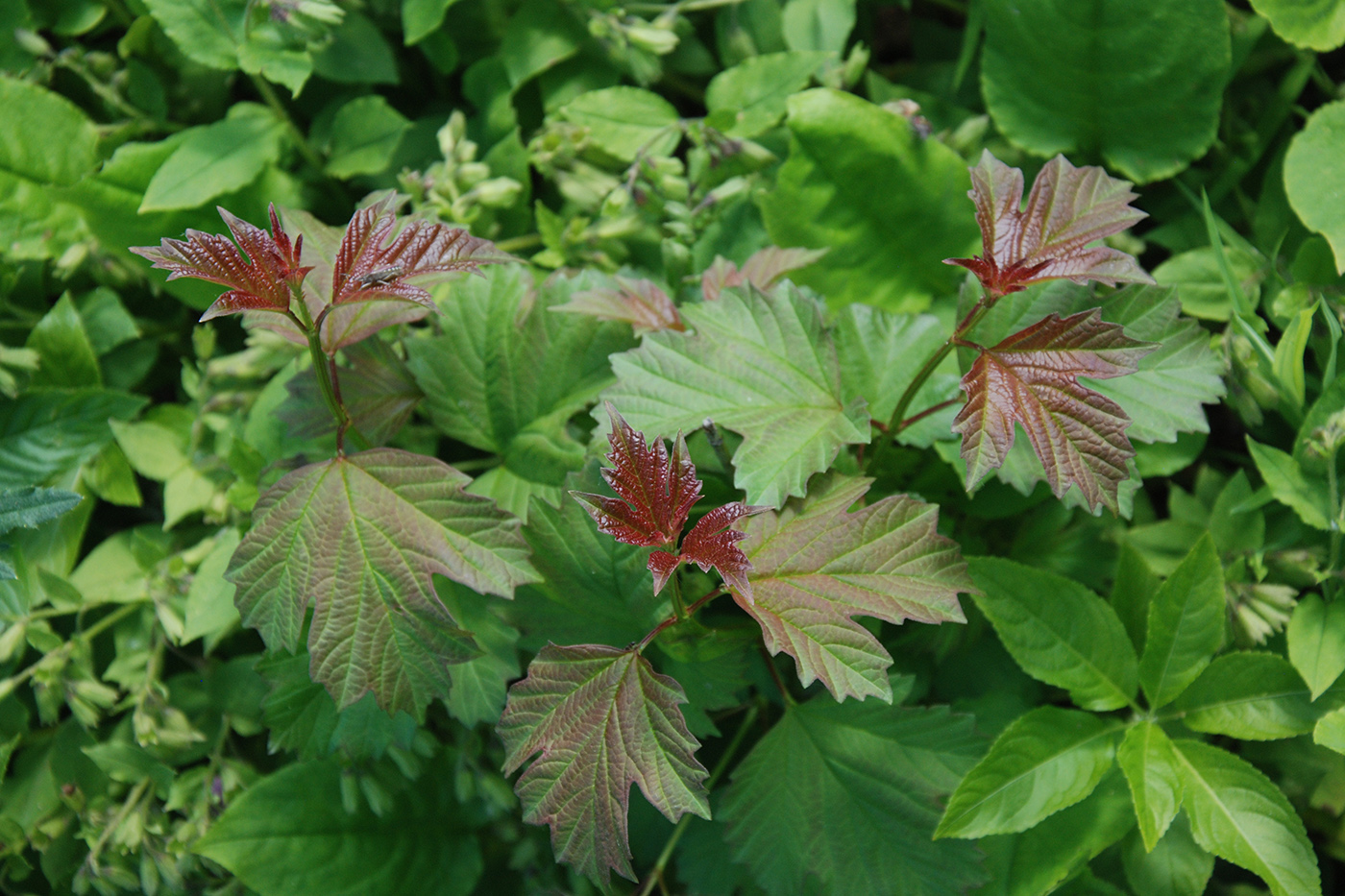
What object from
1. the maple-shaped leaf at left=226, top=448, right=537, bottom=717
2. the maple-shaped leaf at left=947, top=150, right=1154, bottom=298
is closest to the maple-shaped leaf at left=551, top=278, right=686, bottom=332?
the maple-shaped leaf at left=226, top=448, right=537, bottom=717

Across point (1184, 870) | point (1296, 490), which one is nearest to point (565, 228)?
point (1296, 490)

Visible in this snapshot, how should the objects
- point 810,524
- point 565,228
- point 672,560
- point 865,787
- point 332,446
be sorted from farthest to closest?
point 565,228
point 332,446
point 865,787
point 810,524
point 672,560

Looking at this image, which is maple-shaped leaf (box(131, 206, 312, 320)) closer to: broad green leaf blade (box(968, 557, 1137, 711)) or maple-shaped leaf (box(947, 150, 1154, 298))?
maple-shaped leaf (box(947, 150, 1154, 298))

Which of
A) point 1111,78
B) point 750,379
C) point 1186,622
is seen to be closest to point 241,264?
point 750,379

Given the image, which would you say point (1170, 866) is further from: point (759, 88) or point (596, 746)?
point (759, 88)

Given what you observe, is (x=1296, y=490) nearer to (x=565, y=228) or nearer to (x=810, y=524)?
(x=810, y=524)

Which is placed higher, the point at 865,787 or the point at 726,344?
the point at 726,344

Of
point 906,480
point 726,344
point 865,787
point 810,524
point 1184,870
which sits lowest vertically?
point 1184,870
